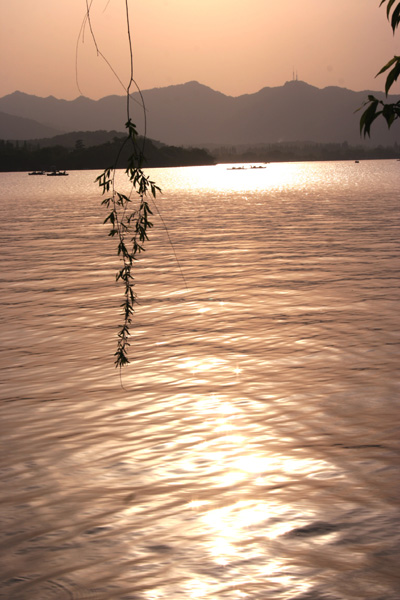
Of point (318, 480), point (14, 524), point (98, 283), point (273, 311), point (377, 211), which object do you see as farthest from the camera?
point (377, 211)

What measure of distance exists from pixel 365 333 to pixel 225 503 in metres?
10.5

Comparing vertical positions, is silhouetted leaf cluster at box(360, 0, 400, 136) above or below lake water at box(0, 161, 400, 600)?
above

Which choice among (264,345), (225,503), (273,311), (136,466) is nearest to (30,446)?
(136,466)

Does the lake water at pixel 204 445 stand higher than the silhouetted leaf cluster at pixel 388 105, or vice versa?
the silhouetted leaf cluster at pixel 388 105

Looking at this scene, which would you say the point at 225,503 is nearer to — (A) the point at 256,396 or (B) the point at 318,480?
(B) the point at 318,480

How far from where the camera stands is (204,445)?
1152 centimetres

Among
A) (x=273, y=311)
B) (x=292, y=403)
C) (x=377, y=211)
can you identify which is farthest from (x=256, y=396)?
(x=377, y=211)

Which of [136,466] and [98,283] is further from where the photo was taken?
[98,283]

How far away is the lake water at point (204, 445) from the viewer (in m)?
7.84

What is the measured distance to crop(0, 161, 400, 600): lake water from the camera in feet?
25.7

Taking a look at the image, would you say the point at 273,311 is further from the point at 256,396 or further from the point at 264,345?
the point at 256,396

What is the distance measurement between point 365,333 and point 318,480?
9.45 meters

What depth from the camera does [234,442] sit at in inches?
456

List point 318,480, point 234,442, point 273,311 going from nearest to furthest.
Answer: point 318,480 < point 234,442 < point 273,311
